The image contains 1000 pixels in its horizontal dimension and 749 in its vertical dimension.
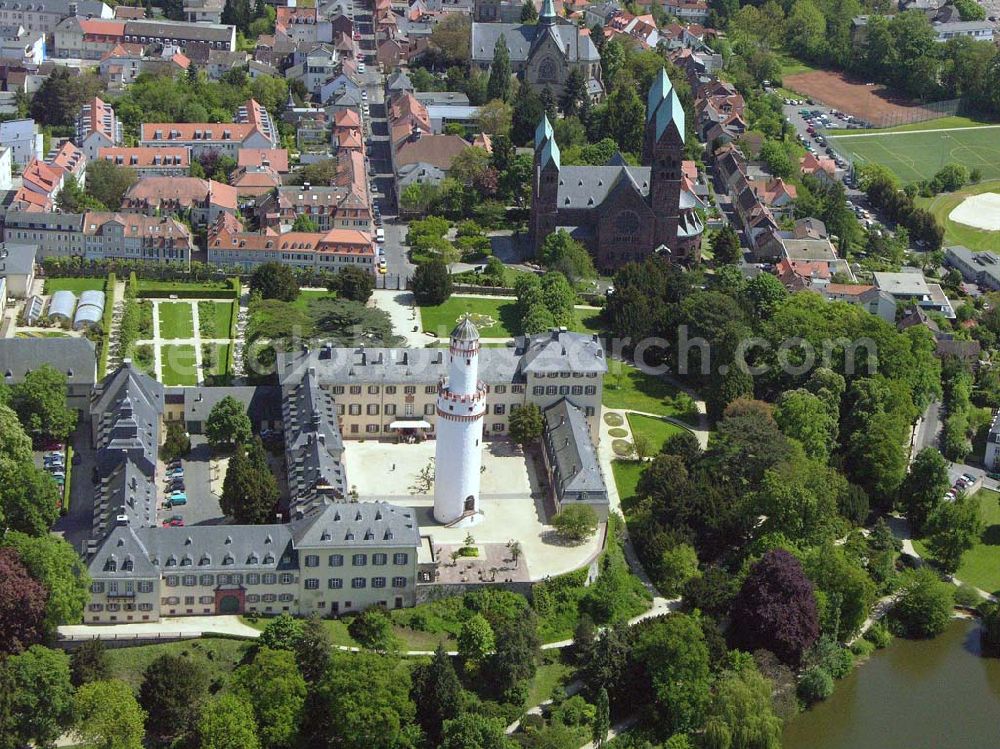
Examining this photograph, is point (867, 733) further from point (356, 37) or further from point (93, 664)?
point (356, 37)

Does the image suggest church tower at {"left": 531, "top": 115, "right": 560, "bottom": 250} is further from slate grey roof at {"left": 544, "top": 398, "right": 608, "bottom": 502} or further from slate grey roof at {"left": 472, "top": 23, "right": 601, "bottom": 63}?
slate grey roof at {"left": 472, "top": 23, "right": 601, "bottom": 63}

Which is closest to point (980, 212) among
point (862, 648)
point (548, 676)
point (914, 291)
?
point (914, 291)

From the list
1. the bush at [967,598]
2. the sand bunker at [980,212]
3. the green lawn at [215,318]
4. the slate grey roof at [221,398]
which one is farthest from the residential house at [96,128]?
the bush at [967,598]

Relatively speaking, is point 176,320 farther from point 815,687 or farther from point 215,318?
point 815,687

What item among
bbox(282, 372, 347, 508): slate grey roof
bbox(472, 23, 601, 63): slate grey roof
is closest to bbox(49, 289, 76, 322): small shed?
bbox(282, 372, 347, 508): slate grey roof

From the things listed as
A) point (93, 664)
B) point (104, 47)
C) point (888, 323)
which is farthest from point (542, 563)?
point (104, 47)
